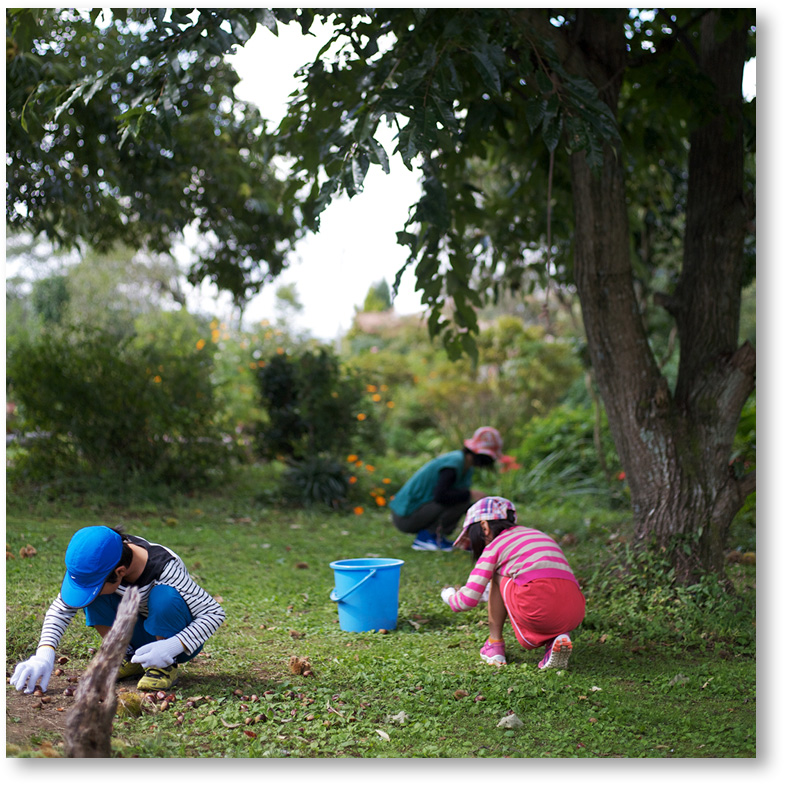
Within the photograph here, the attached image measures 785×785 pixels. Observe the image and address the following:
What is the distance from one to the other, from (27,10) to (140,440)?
4.35 m

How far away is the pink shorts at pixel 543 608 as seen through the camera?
305cm

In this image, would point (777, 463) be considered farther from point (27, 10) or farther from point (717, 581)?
point (27, 10)

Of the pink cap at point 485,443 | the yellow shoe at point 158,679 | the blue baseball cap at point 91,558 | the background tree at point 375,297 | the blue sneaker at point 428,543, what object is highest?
the background tree at point 375,297

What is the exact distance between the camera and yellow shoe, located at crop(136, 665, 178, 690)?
2.70 meters

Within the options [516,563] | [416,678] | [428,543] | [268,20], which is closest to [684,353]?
[516,563]

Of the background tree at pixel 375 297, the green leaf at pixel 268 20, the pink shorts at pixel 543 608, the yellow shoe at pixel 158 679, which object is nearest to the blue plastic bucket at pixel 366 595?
the pink shorts at pixel 543 608

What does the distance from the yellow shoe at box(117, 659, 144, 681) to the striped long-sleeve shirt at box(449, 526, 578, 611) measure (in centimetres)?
129

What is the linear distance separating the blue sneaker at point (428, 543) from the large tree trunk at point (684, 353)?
1.90 metres

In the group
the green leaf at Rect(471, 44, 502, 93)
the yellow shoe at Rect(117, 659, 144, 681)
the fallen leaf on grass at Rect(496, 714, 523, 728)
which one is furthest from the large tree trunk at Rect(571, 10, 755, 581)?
the yellow shoe at Rect(117, 659, 144, 681)

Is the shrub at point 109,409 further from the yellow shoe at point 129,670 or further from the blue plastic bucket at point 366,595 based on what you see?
the yellow shoe at point 129,670

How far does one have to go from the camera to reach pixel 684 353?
4000mm

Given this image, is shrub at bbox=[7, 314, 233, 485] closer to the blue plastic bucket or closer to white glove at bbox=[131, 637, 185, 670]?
the blue plastic bucket

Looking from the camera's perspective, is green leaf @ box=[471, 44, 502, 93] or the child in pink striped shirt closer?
green leaf @ box=[471, 44, 502, 93]

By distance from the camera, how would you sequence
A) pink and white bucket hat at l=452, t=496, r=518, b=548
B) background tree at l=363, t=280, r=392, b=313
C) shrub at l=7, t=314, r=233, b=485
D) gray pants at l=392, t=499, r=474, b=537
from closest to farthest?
pink and white bucket hat at l=452, t=496, r=518, b=548
gray pants at l=392, t=499, r=474, b=537
shrub at l=7, t=314, r=233, b=485
background tree at l=363, t=280, r=392, b=313
